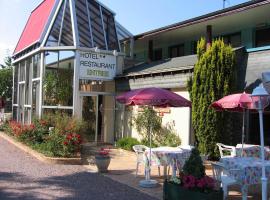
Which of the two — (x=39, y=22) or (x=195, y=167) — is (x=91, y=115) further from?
(x=195, y=167)

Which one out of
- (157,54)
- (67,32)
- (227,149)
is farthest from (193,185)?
(157,54)

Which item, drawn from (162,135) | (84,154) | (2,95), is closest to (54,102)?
(84,154)

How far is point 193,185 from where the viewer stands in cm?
773

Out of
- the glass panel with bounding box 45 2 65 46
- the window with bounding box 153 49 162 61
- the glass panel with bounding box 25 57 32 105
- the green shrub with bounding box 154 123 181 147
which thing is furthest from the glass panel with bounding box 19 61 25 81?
the green shrub with bounding box 154 123 181 147

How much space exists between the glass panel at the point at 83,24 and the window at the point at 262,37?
7.38 metres

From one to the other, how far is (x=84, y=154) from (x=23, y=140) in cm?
361

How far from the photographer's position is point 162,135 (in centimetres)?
1631

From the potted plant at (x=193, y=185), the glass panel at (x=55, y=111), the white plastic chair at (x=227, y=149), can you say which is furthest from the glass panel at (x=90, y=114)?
the potted plant at (x=193, y=185)

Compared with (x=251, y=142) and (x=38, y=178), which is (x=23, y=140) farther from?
(x=251, y=142)

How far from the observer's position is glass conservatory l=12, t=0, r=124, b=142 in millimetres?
18922

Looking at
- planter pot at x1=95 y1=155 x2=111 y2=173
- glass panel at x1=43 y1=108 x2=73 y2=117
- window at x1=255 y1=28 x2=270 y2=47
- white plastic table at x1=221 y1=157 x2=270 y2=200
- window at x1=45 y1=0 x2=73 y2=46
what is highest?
window at x1=45 y1=0 x2=73 y2=46

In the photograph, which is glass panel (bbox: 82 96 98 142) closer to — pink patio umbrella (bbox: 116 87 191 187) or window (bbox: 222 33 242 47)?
window (bbox: 222 33 242 47)

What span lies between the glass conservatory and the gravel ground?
580 cm

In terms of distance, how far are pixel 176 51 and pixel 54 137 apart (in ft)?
35.2
